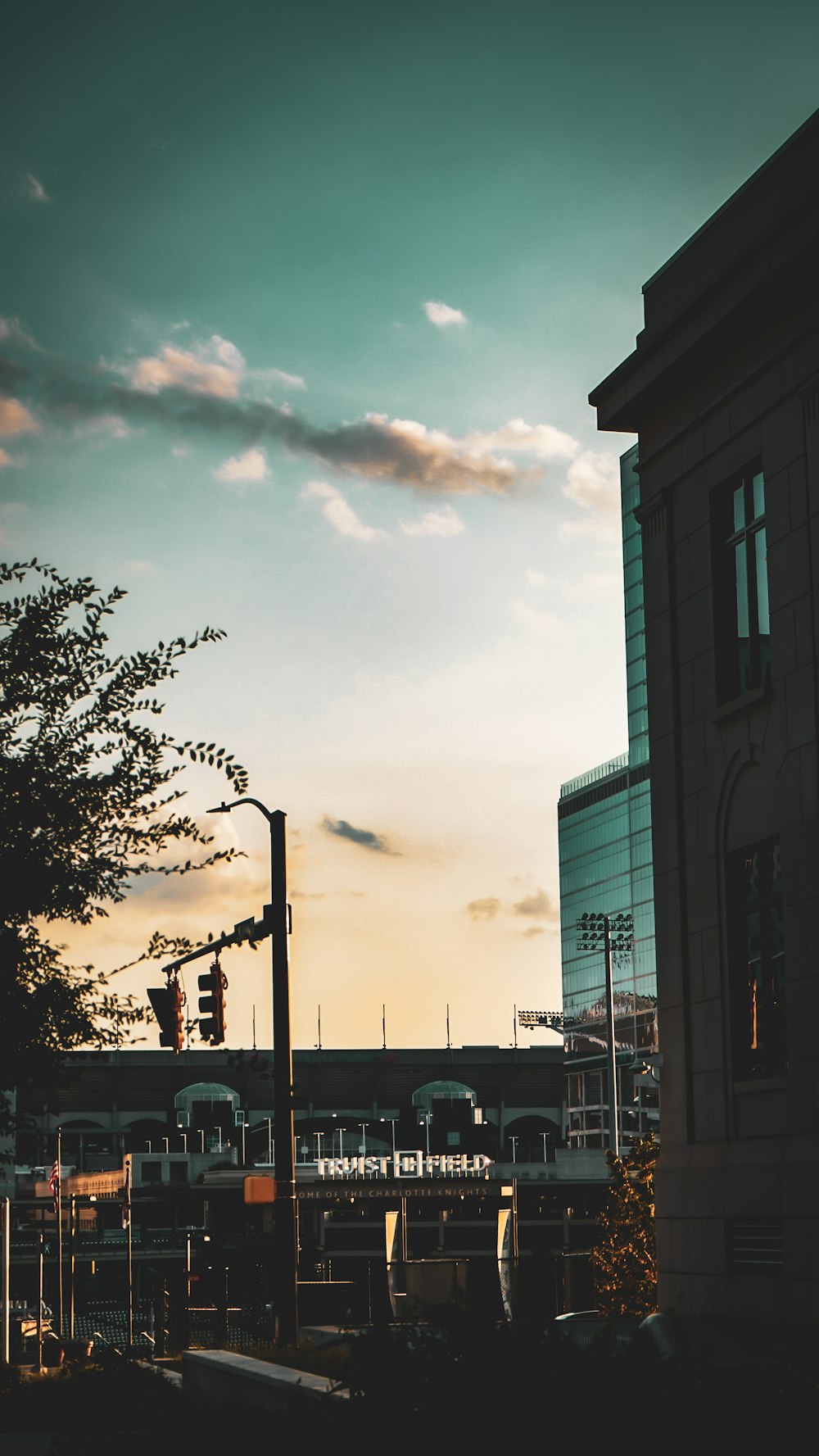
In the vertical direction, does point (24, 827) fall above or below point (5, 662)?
below

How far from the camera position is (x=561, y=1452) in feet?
29.0

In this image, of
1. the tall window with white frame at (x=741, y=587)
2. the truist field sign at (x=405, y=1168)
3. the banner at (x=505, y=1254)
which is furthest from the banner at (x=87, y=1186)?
the tall window with white frame at (x=741, y=587)

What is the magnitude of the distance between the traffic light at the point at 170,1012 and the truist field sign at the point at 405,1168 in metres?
70.8

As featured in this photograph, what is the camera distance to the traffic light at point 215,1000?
22234 millimetres

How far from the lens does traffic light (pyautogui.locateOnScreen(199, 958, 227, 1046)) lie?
72.9ft

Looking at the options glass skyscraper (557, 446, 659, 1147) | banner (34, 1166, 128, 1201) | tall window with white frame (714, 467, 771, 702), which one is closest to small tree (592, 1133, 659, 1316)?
tall window with white frame (714, 467, 771, 702)

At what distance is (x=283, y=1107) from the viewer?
21.7 meters

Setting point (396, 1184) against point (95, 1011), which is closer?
point (95, 1011)

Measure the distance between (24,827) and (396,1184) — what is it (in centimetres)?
6420

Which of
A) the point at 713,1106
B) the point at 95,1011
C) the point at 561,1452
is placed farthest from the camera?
the point at 713,1106

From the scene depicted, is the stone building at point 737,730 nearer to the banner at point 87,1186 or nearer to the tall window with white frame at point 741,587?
the tall window with white frame at point 741,587

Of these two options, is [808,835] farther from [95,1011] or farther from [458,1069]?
[458,1069]

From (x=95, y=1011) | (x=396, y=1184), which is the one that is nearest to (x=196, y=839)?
(x=95, y=1011)

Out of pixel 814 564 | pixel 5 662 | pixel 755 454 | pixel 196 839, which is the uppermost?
pixel 755 454
